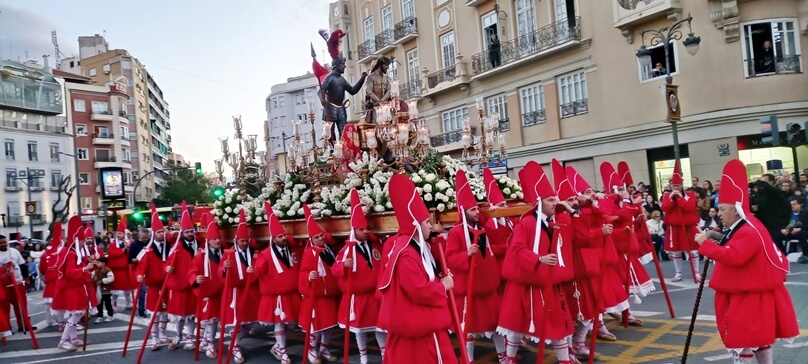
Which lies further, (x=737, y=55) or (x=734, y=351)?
(x=737, y=55)

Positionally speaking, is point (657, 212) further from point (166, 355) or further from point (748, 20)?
point (166, 355)

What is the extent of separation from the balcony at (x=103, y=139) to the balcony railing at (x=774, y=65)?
61.5 meters

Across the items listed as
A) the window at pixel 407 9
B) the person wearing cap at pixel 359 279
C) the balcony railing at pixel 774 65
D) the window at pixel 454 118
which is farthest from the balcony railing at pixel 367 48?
the person wearing cap at pixel 359 279

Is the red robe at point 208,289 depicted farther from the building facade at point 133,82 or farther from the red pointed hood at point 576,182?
the building facade at point 133,82

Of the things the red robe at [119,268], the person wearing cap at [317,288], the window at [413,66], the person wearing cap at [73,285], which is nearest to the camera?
the person wearing cap at [317,288]

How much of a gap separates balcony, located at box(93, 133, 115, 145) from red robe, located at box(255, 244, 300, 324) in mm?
63392

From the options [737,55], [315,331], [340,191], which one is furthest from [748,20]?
[315,331]

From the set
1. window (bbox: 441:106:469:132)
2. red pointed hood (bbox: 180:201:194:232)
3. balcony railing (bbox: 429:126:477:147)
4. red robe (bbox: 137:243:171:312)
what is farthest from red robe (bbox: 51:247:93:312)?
window (bbox: 441:106:469:132)

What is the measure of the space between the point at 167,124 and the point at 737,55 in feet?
330

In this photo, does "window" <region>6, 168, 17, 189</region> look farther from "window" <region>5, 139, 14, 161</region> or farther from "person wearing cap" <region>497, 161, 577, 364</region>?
"person wearing cap" <region>497, 161, 577, 364</region>

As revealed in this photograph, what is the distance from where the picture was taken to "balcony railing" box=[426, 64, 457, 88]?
31531 mm

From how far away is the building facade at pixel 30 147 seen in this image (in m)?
54.9

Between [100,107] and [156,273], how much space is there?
61847 mm

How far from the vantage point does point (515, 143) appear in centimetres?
2852
